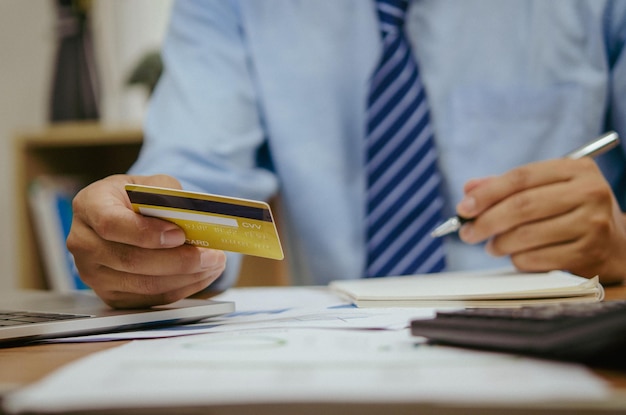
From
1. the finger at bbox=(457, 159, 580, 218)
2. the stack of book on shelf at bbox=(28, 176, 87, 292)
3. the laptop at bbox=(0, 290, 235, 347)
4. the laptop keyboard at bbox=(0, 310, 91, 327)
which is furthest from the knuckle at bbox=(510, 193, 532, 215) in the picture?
the stack of book on shelf at bbox=(28, 176, 87, 292)

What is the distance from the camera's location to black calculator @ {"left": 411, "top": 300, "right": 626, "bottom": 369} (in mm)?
268

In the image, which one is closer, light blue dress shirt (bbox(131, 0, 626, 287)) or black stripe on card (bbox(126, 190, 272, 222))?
black stripe on card (bbox(126, 190, 272, 222))

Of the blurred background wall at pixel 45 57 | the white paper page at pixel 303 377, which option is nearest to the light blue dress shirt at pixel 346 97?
the white paper page at pixel 303 377

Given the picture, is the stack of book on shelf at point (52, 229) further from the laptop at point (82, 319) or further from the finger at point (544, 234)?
the finger at point (544, 234)

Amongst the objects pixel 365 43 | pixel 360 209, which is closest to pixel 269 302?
pixel 360 209

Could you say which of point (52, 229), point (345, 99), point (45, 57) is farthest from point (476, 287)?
point (45, 57)

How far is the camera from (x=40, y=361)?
1.17ft

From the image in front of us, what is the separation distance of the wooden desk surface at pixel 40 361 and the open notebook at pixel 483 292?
8.1 inches

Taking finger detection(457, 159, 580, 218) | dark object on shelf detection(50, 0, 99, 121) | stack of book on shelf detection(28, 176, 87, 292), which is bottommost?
finger detection(457, 159, 580, 218)

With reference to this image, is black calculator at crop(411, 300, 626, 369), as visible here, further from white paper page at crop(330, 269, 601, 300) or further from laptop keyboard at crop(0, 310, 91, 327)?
laptop keyboard at crop(0, 310, 91, 327)

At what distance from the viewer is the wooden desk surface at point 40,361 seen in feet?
0.86

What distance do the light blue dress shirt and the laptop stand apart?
324 millimetres

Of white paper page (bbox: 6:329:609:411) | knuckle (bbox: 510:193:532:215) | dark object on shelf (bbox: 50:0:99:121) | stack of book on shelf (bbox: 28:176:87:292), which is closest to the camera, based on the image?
white paper page (bbox: 6:329:609:411)

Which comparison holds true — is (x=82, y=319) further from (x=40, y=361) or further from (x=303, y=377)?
(x=303, y=377)
